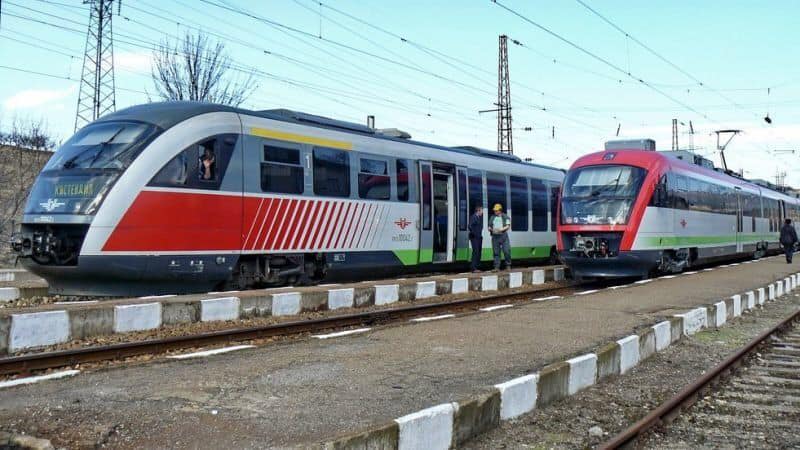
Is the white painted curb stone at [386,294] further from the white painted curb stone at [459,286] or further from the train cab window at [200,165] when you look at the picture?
the train cab window at [200,165]

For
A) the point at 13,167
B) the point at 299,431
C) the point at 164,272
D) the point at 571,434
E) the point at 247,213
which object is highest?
the point at 13,167

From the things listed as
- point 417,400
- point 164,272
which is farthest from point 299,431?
point 164,272

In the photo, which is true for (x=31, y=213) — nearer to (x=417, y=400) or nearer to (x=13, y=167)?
(x=417, y=400)

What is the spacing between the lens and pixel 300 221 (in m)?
12.8

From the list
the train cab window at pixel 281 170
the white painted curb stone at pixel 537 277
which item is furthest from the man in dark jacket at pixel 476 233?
the train cab window at pixel 281 170

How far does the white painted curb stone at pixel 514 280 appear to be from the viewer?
54.1 ft

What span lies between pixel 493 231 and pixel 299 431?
43.1 ft

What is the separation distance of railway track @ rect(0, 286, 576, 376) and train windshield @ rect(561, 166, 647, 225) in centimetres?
458

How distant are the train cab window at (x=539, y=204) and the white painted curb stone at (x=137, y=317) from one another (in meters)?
13.7

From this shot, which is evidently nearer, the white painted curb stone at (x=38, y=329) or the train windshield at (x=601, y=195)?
the white painted curb stone at (x=38, y=329)

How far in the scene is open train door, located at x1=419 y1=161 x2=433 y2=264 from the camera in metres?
16.0

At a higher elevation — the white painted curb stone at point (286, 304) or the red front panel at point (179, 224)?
the red front panel at point (179, 224)

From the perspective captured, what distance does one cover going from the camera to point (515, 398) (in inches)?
224

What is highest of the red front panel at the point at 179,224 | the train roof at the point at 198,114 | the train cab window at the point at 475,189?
the train roof at the point at 198,114
